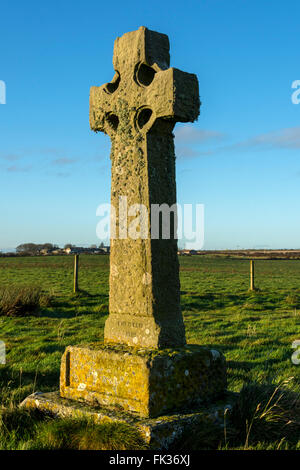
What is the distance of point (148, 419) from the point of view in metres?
3.83

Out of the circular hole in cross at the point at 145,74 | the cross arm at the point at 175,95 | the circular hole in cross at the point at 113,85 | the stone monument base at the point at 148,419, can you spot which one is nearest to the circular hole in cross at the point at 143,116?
the cross arm at the point at 175,95

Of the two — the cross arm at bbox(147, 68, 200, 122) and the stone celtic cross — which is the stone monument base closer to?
the stone celtic cross

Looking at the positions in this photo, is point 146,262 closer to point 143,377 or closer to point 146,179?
point 146,179

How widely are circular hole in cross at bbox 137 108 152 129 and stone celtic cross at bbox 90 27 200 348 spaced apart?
0.01 metres

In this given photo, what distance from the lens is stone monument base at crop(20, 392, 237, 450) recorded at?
367 centimetres

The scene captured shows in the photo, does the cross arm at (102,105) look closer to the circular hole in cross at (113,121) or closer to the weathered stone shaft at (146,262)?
the circular hole in cross at (113,121)

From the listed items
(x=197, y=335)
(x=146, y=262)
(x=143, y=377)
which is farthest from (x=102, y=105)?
(x=197, y=335)

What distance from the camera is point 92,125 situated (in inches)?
209

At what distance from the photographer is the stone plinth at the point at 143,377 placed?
156 inches

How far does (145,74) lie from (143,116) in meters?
0.49

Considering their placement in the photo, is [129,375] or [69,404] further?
[69,404]

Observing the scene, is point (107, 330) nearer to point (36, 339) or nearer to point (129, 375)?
point (129, 375)

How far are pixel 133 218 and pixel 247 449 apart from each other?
7.78 feet
